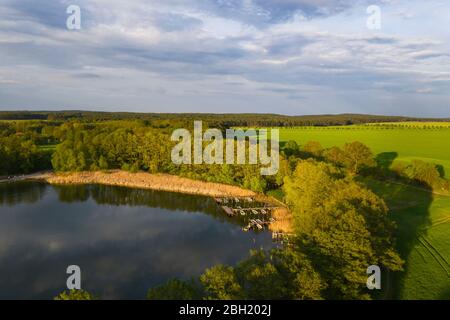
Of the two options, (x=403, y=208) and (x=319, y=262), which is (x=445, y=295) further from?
(x=403, y=208)

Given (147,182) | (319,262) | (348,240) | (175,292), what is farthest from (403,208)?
(147,182)

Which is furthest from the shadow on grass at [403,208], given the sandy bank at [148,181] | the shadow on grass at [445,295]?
the sandy bank at [148,181]

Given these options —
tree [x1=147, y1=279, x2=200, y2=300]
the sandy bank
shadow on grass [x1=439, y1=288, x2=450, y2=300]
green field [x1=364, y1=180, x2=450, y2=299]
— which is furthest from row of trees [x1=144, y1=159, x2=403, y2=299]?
the sandy bank

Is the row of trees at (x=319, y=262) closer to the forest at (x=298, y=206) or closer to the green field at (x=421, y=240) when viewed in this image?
the forest at (x=298, y=206)

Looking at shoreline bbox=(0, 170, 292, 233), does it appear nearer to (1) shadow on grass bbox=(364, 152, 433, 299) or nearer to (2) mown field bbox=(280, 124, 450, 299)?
(1) shadow on grass bbox=(364, 152, 433, 299)
